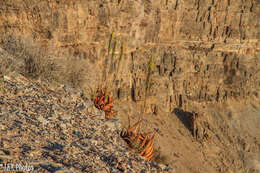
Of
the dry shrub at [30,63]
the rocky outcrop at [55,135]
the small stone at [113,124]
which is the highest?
the dry shrub at [30,63]

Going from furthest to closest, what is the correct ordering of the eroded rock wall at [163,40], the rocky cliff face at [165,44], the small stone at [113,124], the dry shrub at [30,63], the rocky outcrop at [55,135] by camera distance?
the rocky cliff face at [165,44]
the eroded rock wall at [163,40]
the dry shrub at [30,63]
the small stone at [113,124]
the rocky outcrop at [55,135]

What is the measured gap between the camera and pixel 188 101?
24.8 metres

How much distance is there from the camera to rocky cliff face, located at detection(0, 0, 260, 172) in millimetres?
14656

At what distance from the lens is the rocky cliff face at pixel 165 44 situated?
14656mm

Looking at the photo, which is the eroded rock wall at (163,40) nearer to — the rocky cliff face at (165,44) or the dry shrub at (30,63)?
the rocky cliff face at (165,44)

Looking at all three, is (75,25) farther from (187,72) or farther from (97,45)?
(187,72)

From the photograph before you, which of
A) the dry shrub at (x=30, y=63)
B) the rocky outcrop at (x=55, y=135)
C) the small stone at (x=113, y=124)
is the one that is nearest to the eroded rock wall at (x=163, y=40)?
the dry shrub at (x=30, y=63)

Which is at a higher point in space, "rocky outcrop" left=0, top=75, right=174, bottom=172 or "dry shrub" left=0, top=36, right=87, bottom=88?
"dry shrub" left=0, top=36, right=87, bottom=88

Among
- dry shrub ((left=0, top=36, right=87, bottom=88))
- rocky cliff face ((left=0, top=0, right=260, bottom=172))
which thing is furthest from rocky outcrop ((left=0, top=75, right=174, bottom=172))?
rocky cliff face ((left=0, top=0, right=260, bottom=172))

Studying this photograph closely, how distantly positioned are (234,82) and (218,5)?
778 centimetres

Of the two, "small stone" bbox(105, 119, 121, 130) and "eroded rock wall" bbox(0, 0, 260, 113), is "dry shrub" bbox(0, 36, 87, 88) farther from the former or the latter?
"eroded rock wall" bbox(0, 0, 260, 113)

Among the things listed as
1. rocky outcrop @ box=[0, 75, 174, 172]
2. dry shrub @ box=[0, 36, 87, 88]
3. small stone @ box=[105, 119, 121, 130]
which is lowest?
small stone @ box=[105, 119, 121, 130]

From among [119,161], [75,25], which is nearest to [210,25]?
[75,25]

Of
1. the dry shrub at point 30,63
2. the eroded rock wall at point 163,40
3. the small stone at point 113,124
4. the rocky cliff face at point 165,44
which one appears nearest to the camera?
the small stone at point 113,124
